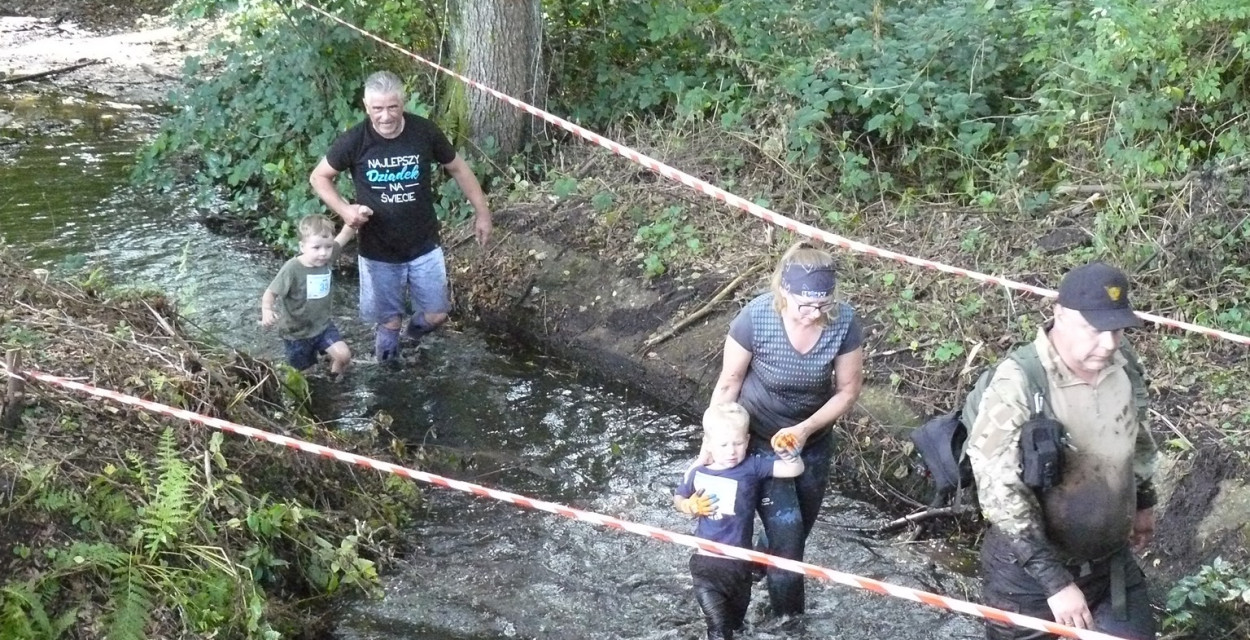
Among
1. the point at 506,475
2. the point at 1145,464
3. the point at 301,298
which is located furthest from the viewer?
the point at 301,298

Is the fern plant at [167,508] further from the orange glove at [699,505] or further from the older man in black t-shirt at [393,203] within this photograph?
the older man in black t-shirt at [393,203]

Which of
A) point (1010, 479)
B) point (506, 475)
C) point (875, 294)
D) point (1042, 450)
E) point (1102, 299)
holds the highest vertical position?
point (1102, 299)

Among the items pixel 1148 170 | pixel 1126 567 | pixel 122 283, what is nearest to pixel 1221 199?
pixel 1148 170

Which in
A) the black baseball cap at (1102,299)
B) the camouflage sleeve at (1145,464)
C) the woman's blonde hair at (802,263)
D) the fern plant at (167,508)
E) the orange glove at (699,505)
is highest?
the black baseball cap at (1102,299)

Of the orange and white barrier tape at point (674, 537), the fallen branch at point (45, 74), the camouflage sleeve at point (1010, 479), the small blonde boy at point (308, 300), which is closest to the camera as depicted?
the camouflage sleeve at point (1010, 479)

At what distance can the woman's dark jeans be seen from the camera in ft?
16.9

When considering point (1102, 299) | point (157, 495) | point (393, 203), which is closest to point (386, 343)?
point (393, 203)

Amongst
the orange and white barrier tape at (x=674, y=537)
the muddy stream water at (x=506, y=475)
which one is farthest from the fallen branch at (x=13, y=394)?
the muddy stream water at (x=506, y=475)

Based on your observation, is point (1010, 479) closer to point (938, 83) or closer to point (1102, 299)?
point (1102, 299)

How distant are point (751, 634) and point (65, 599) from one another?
2904 mm

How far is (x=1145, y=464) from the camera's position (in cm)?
437

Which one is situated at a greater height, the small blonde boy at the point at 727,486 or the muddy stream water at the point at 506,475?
the small blonde boy at the point at 727,486

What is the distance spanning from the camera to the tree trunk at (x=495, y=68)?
34.0 ft

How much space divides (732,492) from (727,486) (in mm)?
32
